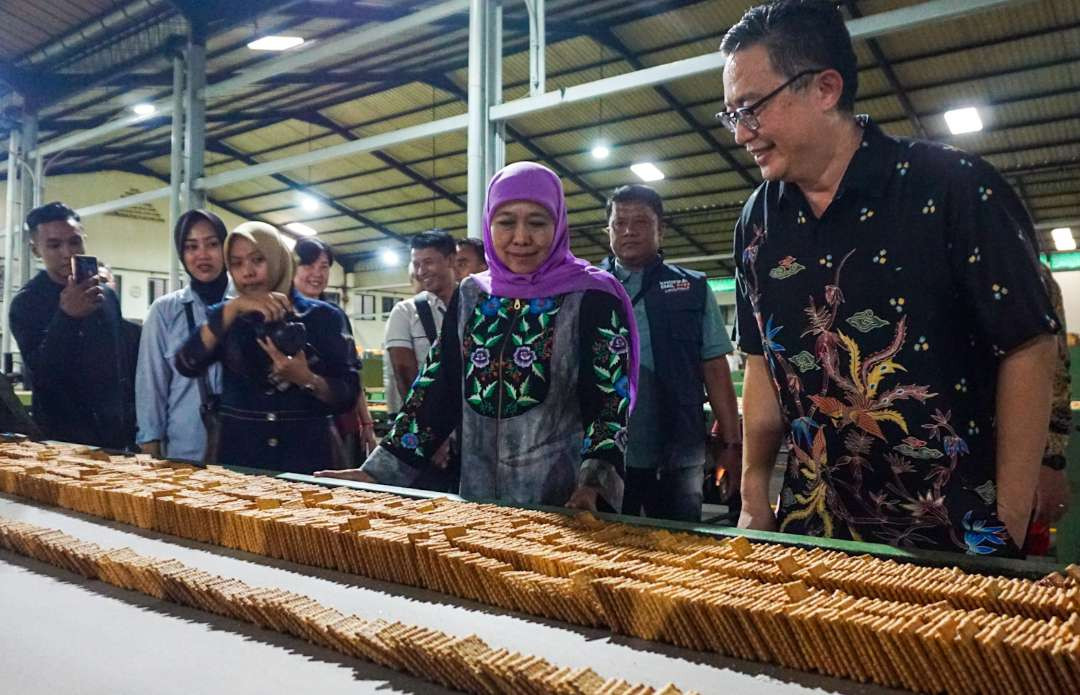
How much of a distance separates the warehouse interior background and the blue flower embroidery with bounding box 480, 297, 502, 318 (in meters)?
2.58

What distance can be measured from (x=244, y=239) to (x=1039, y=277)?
202 cm

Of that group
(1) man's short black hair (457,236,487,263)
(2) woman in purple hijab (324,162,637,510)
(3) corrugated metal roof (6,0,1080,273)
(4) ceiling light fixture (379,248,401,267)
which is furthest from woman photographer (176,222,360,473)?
(4) ceiling light fixture (379,248,401,267)

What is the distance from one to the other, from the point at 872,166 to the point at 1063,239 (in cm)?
1701

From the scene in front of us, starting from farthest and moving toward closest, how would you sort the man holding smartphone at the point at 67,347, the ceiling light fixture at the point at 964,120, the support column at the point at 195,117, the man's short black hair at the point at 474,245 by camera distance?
1. the ceiling light fixture at the point at 964,120
2. the support column at the point at 195,117
3. the man's short black hair at the point at 474,245
4. the man holding smartphone at the point at 67,347

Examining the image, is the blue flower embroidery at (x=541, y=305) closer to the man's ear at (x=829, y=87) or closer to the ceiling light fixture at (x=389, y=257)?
the man's ear at (x=829, y=87)

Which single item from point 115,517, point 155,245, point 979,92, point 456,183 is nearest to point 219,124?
point 456,183

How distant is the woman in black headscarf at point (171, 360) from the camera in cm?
271

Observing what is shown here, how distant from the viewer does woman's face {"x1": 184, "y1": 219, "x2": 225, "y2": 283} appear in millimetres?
2758

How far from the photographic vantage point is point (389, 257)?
64.7 ft

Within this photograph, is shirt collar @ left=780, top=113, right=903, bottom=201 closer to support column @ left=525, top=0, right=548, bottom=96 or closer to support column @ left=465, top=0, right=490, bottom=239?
support column @ left=465, top=0, right=490, bottom=239

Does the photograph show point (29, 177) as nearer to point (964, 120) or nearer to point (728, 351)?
point (728, 351)

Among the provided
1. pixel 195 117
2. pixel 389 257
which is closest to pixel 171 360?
pixel 195 117

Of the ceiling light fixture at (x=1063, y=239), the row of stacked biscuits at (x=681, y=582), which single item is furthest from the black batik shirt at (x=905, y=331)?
the ceiling light fixture at (x=1063, y=239)

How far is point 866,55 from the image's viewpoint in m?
8.96
